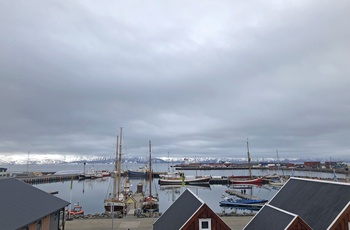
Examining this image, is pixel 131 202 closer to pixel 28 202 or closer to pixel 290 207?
pixel 28 202

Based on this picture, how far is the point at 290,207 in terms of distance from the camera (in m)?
21.6

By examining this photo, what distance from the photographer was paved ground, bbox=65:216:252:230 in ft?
114

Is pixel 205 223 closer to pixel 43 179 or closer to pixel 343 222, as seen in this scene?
pixel 343 222

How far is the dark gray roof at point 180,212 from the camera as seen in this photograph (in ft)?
69.0

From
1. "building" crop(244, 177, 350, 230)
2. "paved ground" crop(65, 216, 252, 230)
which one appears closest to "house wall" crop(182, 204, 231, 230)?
"building" crop(244, 177, 350, 230)

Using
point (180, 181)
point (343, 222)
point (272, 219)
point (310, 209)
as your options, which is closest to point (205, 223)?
point (272, 219)

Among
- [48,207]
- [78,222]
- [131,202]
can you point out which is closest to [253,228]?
[48,207]

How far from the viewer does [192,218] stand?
20031 millimetres

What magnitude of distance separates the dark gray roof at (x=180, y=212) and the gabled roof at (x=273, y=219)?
14.7 ft

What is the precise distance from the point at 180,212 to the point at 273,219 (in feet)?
24.1

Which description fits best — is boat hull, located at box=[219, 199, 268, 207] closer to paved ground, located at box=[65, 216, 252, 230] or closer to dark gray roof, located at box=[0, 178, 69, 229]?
paved ground, located at box=[65, 216, 252, 230]

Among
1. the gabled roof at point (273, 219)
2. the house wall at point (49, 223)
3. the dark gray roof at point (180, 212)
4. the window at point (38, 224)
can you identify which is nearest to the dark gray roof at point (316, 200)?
the gabled roof at point (273, 219)

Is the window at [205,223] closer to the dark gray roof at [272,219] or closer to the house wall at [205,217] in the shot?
the house wall at [205,217]

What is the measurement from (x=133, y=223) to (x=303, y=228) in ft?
83.6
